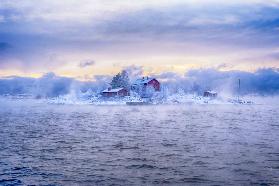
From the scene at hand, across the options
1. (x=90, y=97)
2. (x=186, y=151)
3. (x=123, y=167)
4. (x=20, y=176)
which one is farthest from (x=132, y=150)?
(x=90, y=97)

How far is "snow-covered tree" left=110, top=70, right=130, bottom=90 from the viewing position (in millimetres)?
172125

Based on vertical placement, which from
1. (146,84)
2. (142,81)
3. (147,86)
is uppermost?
(142,81)

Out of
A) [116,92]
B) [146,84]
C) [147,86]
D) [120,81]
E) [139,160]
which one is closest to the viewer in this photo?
[139,160]

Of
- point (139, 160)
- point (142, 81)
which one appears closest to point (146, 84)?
point (142, 81)

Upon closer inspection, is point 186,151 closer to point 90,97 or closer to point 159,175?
point 159,175

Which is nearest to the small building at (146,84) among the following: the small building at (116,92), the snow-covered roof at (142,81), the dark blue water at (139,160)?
→ the snow-covered roof at (142,81)

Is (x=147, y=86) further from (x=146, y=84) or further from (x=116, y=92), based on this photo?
(x=116, y=92)

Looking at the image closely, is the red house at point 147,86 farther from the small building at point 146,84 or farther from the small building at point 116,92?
the small building at point 116,92

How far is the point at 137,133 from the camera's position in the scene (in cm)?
5347

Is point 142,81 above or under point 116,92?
above

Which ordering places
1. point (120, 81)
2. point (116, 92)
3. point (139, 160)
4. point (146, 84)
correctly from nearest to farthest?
point (139, 160) → point (116, 92) → point (146, 84) → point (120, 81)

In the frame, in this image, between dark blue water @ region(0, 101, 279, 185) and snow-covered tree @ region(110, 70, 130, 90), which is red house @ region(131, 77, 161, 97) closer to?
snow-covered tree @ region(110, 70, 130, 90)

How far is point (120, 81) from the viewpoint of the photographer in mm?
172125

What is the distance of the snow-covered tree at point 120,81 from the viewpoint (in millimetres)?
172125
